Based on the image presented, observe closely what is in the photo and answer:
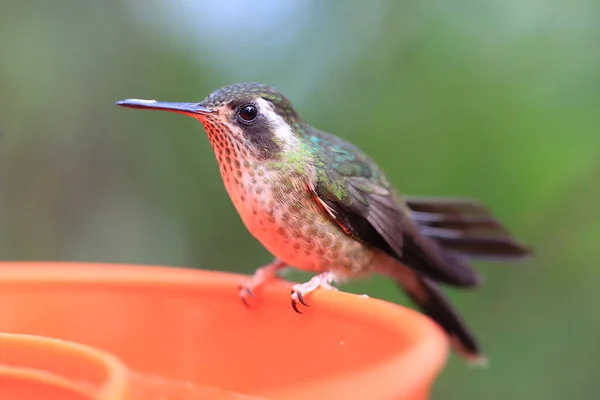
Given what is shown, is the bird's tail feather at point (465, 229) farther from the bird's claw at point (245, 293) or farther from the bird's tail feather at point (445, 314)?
the bird's claw at point (245, 293)

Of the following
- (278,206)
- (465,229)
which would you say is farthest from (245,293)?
(465,229)

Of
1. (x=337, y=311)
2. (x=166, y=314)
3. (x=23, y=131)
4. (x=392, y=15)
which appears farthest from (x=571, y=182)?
(x=23, y=131)

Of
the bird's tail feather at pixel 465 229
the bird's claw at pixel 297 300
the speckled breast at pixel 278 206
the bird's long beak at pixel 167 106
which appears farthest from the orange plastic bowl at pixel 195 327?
the bird's tail feather at pixel 465 229

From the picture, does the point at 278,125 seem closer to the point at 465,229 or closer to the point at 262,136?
the point at 262,136

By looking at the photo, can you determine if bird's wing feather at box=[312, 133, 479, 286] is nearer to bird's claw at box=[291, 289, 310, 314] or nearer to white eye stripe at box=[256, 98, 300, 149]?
white eye stripe at box=[256, 98, 300, 149]

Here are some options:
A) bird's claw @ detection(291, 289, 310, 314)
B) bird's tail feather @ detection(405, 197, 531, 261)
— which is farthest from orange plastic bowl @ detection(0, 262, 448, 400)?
bird's tail feather @ detection(405, 197, 531, 261)
